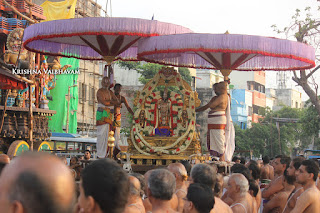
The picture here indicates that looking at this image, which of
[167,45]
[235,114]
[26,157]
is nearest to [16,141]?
[167,45]

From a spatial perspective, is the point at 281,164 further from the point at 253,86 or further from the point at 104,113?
the point at 253,86

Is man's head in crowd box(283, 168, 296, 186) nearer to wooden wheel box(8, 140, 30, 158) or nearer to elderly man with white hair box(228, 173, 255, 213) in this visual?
elderly man with white hair box(228, 173, 255, 213)

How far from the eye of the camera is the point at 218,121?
12.8 metres

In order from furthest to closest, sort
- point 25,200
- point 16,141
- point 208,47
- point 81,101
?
point 81,101
point 16,141
point 208,47
point 25,200

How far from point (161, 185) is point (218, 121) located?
821 centimetres

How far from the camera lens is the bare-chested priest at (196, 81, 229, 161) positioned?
503 inches

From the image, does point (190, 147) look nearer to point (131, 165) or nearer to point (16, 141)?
point (131, 165)

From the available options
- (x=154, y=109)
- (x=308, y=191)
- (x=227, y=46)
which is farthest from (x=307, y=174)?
(x=154, y=109)

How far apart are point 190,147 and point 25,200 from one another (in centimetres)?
1062

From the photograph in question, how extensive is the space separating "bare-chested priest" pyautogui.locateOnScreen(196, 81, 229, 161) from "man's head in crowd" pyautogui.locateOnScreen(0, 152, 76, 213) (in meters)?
10.5

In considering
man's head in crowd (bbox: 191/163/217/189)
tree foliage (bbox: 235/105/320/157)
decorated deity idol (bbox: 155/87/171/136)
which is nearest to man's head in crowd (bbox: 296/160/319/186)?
man's head in crowd (bbox: 191/163/217/189)

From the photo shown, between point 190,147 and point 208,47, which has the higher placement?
point 208,47

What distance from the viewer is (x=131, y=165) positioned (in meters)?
12.1

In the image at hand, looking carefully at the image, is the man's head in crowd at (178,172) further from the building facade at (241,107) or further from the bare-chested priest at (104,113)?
the building facade at (241,107)
